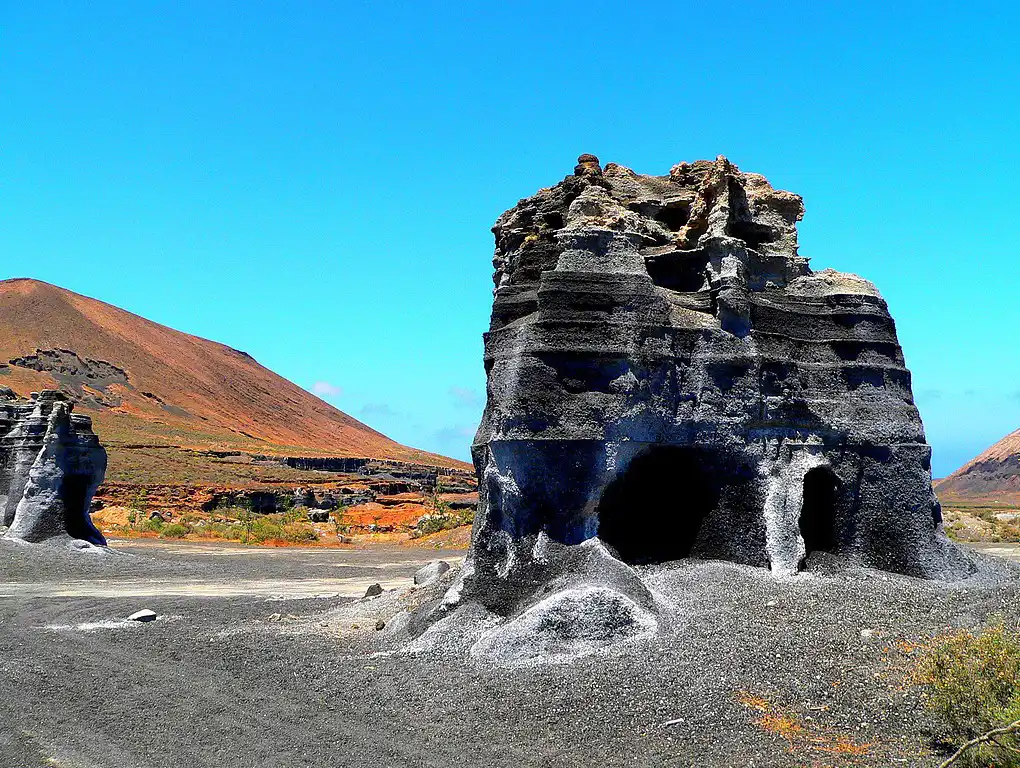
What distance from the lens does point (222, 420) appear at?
9419cm

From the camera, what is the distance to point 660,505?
14.0 m

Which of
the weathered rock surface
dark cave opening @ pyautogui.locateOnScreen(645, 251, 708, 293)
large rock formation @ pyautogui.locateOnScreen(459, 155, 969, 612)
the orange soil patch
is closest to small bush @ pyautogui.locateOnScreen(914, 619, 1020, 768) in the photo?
the orange soil patch

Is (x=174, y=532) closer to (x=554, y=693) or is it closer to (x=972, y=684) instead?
(x=554, y=693)

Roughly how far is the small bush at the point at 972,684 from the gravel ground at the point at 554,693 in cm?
38

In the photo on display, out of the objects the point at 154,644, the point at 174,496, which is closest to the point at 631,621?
the point at 154,644

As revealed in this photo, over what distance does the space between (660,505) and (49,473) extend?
828 inches

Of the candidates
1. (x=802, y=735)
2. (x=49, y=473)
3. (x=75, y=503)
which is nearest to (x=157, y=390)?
(x=75, y=503)

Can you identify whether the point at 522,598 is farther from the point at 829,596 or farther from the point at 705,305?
the point at 705,305

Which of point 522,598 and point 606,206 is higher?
point 606,206

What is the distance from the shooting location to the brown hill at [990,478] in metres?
79.3

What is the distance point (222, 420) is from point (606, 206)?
8623 cm

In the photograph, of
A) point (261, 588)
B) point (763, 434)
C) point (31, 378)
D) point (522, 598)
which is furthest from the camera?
point (31, 378)

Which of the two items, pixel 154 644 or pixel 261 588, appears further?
pixel 261 588

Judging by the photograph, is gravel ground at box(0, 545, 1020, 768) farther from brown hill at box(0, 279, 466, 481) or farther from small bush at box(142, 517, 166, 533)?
brown hill at box(0, 279, 466, 481)
